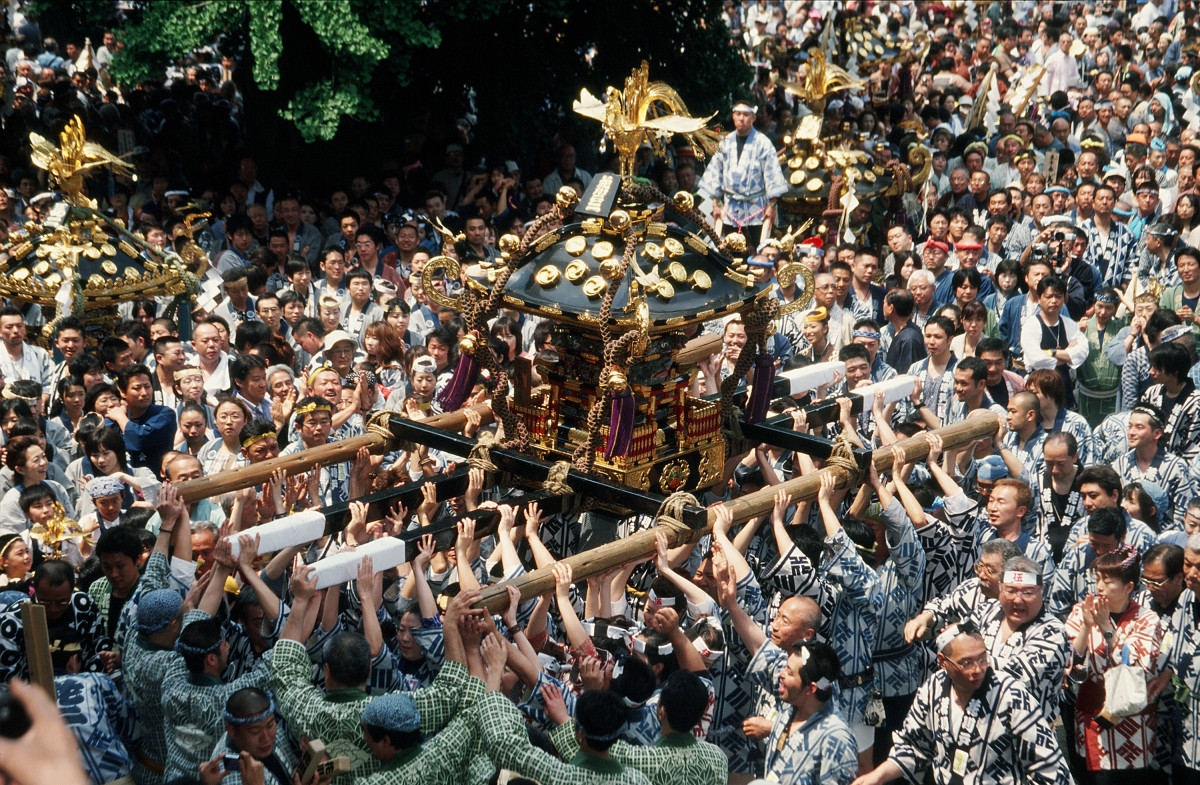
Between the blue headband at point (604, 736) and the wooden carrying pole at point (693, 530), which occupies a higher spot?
the wooden carrying pole at point (693, 530)

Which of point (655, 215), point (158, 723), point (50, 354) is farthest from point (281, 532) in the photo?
point (50, 354)

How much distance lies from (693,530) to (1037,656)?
1776mm

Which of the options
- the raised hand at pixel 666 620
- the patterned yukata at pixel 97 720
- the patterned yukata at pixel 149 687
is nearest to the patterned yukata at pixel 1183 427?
the raised hand at pixel 666 620

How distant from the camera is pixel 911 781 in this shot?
6.70 meters

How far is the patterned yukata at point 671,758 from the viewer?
582 cm

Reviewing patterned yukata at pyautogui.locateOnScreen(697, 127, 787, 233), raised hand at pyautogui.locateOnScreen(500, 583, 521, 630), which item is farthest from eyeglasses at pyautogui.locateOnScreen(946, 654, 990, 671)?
patterned yukata at pyautogui.locateOnScreen(697, 127, 787, 233)

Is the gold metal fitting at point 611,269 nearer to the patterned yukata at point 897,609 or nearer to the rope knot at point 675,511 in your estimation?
the rope knot at point 675,511

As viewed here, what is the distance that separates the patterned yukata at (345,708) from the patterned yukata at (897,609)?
2.69 metres

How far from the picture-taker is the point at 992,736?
20.7 feet

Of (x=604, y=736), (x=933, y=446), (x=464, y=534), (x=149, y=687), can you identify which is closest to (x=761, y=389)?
(x=933, y=446)

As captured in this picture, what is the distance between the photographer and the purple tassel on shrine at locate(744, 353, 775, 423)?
26.7 ft

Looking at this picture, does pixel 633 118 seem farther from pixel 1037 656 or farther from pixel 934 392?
pixel 934 392

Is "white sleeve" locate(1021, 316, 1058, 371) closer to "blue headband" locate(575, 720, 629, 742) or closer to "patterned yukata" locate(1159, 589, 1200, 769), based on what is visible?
"patterned yukata" locate(1159, 589, 1200, 769)

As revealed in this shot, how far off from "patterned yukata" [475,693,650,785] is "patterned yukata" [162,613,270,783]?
1070mm
